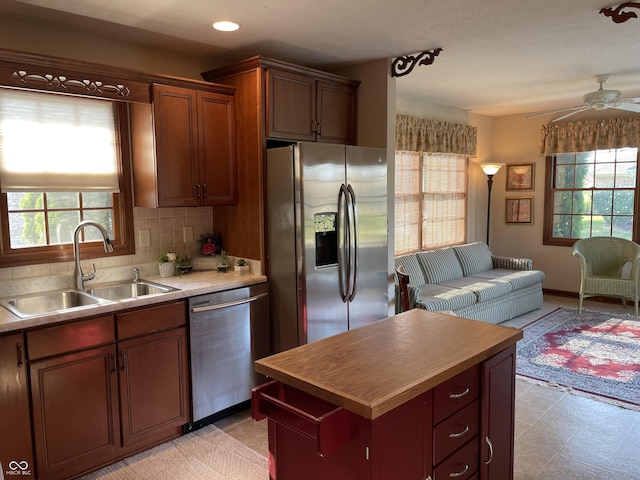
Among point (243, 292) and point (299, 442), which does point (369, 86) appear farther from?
point (299, 442)

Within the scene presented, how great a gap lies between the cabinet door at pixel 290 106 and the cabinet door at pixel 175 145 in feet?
1.70

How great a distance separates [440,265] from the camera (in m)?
5.51

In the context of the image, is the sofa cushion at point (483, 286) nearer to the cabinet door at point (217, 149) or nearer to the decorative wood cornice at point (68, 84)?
the cabinet door at point (217, 149)

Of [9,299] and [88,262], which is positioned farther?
[88,262]

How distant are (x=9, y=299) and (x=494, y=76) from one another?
A: 13.9 feet

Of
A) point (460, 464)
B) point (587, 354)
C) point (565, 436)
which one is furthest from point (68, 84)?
point (587, 354)

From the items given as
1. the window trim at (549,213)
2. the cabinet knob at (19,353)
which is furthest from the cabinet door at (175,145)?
the window trim at (549,213)

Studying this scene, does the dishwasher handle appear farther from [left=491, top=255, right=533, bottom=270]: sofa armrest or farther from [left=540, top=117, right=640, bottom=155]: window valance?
[left=540, top=117, right=640, bottom=155]: window valance

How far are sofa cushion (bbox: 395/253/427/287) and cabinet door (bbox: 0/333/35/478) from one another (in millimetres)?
3551

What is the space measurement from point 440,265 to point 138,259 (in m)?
3.41

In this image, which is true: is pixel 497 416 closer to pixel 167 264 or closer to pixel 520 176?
pixel 167 264

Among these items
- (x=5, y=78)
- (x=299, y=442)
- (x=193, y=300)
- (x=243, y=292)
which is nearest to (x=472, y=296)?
(x=243, y=292)

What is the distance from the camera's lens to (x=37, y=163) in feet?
9.30

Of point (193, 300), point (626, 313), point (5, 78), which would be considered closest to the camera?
point (5, 78)
